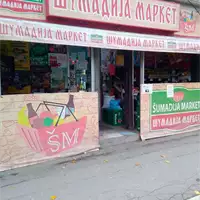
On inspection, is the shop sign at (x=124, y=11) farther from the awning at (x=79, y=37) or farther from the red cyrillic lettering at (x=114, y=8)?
the awning at (x=79, y=37)

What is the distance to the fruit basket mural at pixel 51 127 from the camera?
4676 millimetres

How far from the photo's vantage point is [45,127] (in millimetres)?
4859

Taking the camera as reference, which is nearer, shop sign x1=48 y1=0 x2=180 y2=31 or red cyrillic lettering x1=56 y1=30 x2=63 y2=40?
red cyrillic lettering x1=56 y1=30 x2=63 y2=40

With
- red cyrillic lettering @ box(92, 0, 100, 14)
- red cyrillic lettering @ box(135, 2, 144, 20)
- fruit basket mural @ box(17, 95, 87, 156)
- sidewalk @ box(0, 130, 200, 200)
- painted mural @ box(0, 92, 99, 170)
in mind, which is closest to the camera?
sidewalk @ box(0, 130, 200, 200)

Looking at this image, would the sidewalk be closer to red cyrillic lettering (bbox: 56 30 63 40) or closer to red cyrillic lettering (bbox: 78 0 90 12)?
red cyrillic lettering (bbox: 56 30 63 40)

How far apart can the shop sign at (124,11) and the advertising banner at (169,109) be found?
189 cm

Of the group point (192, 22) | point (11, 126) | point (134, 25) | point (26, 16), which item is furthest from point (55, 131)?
point (192, 22)

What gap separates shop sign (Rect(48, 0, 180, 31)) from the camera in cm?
563

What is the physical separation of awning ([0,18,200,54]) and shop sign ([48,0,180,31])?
700mm

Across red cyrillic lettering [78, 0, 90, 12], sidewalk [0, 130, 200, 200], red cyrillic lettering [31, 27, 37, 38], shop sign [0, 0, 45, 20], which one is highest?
red cyrillic lettering [78, 0, 90, 12]

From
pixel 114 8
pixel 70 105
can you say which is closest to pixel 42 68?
pixel 70 105

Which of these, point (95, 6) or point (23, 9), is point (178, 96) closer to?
point (95, 6)

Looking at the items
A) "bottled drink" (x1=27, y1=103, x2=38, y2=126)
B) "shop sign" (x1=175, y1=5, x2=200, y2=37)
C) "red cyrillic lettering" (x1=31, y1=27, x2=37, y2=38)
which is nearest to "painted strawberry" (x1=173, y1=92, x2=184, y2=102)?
"shop sign" (x1=175, y1=5, x2=200, y2=37)

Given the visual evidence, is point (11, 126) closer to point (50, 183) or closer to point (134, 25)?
point (50, 183)
